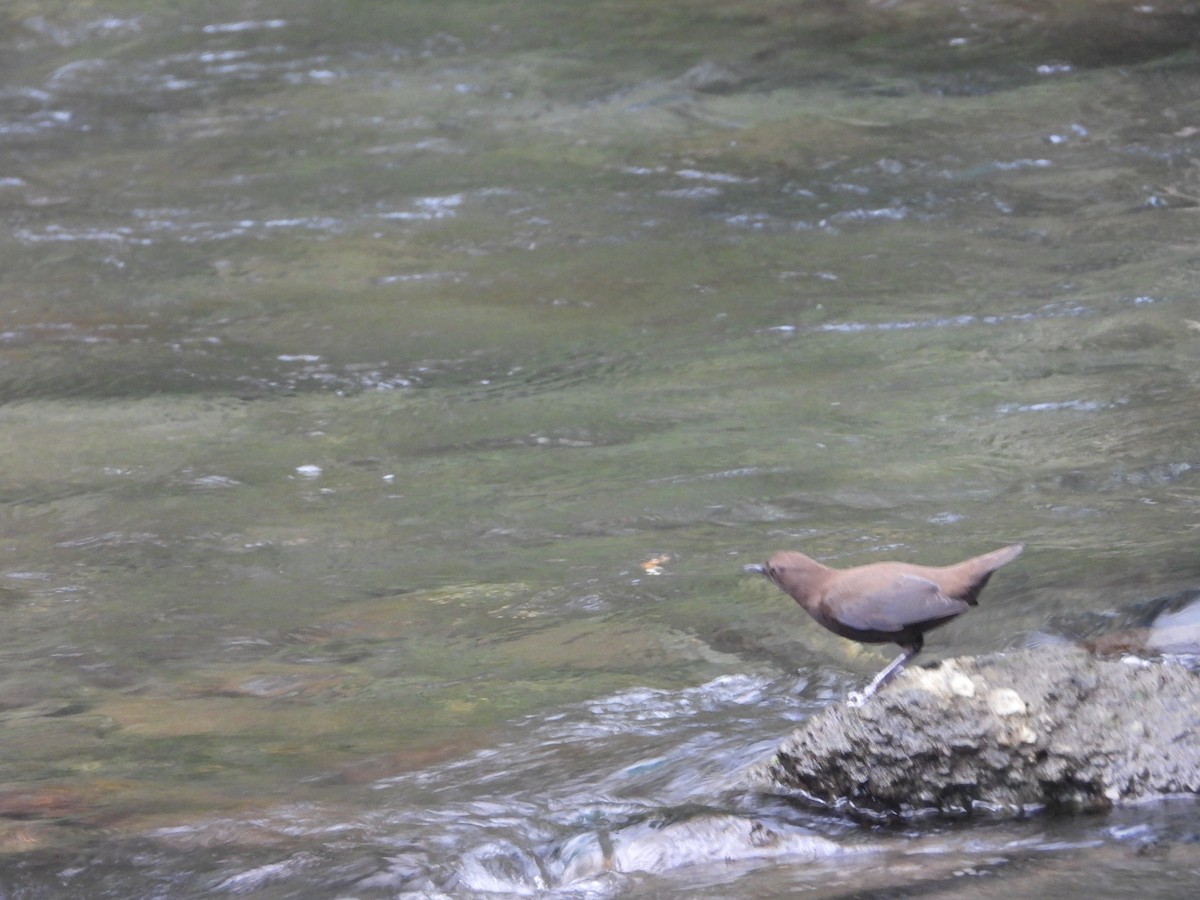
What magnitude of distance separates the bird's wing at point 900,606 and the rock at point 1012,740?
5.5 inches

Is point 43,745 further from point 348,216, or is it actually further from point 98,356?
point 348,216

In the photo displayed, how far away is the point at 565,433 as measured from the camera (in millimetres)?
6309

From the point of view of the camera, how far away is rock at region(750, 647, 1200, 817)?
125 inches

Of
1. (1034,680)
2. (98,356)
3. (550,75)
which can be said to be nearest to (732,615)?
(1034,680)

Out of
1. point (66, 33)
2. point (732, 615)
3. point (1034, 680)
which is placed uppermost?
point (66, 33)

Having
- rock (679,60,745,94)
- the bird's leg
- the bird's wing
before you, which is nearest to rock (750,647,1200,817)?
the bird's leg

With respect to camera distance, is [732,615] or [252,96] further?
[252,96]

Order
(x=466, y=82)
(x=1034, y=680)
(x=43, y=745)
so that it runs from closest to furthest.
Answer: (x=1034, y=680) < (x=43, y=745) < (x=466, y=82)

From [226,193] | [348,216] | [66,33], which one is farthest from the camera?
[66,33]

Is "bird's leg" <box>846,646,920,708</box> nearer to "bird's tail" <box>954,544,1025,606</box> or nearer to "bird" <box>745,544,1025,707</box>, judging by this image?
"bird" <box>745,544,1025,707</box>

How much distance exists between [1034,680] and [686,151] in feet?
23.9

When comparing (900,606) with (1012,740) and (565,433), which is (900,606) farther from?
(565,433)

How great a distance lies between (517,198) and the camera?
31.3 ft

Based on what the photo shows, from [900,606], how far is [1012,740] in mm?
380
